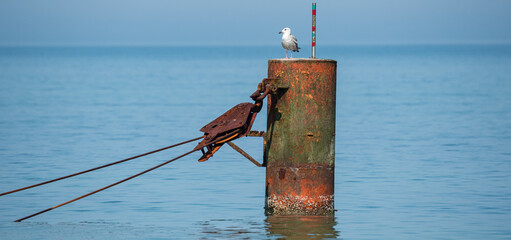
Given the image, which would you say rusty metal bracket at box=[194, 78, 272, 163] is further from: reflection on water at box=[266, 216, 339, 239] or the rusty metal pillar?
reflection on water at box=[266, 216, 339, 239]

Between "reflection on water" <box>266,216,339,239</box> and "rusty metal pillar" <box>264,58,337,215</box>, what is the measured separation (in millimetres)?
123

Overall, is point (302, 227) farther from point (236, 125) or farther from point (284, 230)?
point (236, 125)

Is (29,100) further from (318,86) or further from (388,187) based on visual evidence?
(318,86)

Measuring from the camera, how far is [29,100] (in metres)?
53.9

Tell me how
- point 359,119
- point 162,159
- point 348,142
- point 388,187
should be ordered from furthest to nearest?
point 359,119
point 348,142
point 162,159
point 388,187

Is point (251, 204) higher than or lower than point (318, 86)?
lower

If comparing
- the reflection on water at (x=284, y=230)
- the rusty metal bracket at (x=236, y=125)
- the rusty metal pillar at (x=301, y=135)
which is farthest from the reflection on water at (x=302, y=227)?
the rusty metal bracket at (x=236, y=125)

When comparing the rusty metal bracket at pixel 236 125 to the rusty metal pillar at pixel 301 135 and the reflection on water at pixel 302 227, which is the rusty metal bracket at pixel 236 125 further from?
the reflection on water at pixel 302 227

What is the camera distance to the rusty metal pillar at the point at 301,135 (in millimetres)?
13719

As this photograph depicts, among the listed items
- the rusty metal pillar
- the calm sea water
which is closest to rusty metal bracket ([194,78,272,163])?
the rusty metal pillar

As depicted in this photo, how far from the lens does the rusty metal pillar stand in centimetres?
1372

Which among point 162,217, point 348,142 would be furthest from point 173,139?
point 162,217

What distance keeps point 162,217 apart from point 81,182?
484 centimetres

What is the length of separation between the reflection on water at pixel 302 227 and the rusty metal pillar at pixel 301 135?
0.40ft
